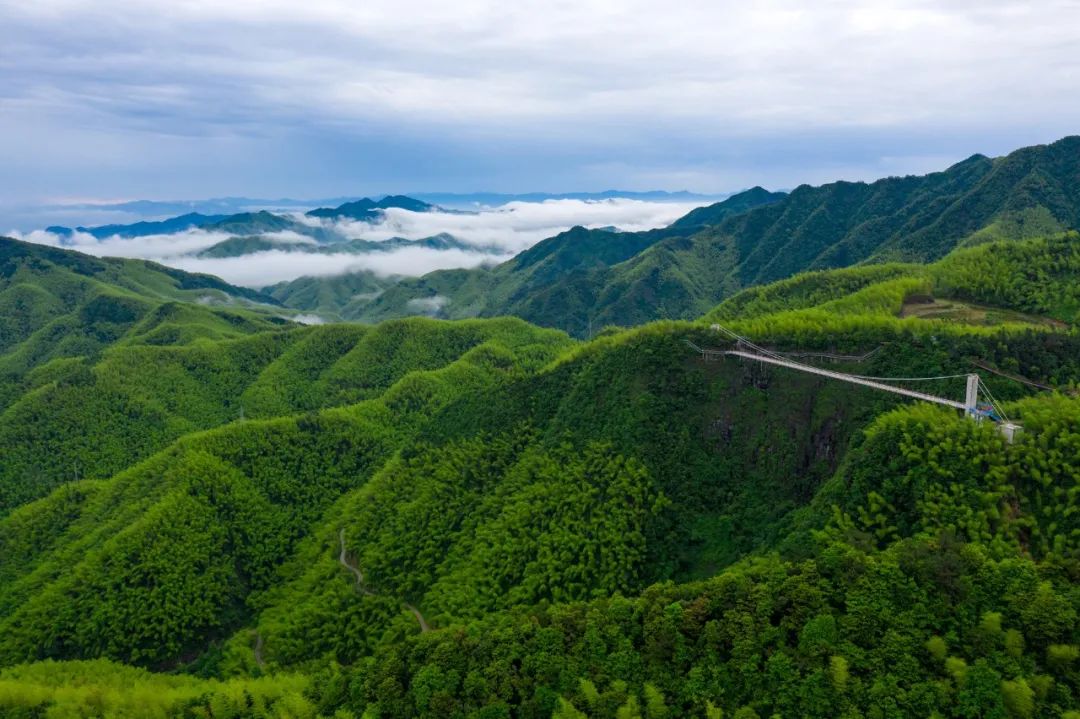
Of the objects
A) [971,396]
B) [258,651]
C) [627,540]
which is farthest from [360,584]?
[971,396]

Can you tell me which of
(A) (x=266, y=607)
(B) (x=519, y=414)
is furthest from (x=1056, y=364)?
(A) (x=266, y=607)

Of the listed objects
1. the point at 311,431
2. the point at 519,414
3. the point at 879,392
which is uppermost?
the point at 879,392

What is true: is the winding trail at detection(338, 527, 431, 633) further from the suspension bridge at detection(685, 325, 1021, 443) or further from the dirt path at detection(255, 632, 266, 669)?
the suspension bridge at detection(685, 325, 1021, 443)

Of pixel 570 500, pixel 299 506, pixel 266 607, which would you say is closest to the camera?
pixel 570 500

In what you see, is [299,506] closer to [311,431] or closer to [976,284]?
[311,431]

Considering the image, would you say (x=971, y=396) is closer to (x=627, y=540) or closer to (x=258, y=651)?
(x=627, y=540)

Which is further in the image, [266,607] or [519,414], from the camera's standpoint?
[519,414]

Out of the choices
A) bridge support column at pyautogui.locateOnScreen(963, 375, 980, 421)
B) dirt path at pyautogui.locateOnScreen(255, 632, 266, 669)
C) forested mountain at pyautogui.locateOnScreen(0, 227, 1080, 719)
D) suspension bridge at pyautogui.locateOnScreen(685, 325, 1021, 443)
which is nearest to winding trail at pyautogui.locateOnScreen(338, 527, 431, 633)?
forested mountain at pyautogui.locateOnScreen(0, 227, 1080, 719)
